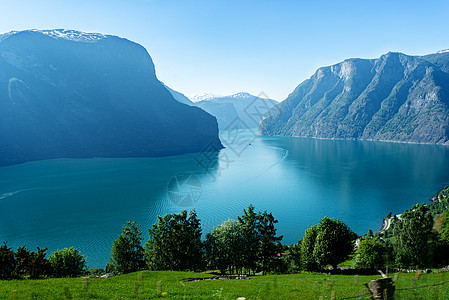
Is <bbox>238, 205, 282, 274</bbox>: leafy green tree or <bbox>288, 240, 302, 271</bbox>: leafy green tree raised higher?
<bbox>238, 205, 282, 274</bbox>: leafy green tree

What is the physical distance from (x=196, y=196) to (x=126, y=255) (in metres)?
47.5

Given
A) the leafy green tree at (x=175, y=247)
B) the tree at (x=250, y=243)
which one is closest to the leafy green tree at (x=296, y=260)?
the tree at (x=250, y=243)

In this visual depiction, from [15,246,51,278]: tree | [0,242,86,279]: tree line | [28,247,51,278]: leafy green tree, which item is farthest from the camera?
[28,247,51,278]: leafy green tree

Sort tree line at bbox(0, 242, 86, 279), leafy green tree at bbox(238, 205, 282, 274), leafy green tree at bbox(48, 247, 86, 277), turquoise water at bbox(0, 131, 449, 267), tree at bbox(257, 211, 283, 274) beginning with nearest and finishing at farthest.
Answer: tree line at bbox(0, 242, 86, 279), leafy green tree at bbox(48, 247, 86, 277), tree at bbox(257, 211, 283, 274), leafy green tree at bbox(238, 205, 282, 274), turquoise water at bbox(0, 131, 449, 267)

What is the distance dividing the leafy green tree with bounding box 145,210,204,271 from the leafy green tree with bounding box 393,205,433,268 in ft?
84.5

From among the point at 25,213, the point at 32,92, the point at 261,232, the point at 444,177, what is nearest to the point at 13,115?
the point at 32,92

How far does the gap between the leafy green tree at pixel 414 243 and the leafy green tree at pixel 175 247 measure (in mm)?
25745

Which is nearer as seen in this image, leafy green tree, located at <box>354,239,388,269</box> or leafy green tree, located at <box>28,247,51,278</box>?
leafy green tree, located at <box>28,247,51,278</box>

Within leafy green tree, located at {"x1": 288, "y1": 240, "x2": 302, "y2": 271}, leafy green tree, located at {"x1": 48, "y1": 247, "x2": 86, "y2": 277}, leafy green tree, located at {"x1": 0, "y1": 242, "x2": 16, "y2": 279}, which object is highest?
leafy green tree, located at {"x1": 0, "y1": 242, "x2": 16, "y2": 279}

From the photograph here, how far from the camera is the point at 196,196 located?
277 ft

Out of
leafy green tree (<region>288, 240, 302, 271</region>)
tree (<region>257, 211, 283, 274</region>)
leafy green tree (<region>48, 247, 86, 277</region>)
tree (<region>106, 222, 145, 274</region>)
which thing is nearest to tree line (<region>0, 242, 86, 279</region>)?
leafy green tree (<region>48, 247, 86, 277</region>)

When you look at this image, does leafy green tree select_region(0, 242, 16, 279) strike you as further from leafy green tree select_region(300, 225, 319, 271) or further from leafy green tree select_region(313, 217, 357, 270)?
leafy green tree select_region(313, 217, 357, 270)

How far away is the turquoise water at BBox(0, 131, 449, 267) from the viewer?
188 feet

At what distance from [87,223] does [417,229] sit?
62670 millimetres
